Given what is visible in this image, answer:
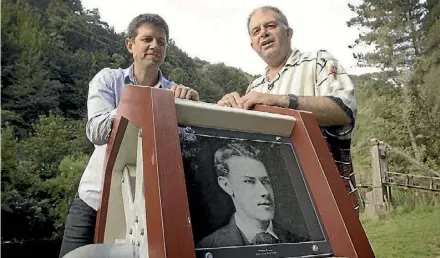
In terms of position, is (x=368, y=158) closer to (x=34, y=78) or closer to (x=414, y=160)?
(x=414, y=160)

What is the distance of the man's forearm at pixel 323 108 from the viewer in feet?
2.10

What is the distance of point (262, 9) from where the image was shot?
2.62 feet

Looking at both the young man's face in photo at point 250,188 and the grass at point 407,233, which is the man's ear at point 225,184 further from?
the grass at point 407,233

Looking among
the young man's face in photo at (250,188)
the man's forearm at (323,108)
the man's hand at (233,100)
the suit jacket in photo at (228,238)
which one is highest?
the man's hand at (233,100)

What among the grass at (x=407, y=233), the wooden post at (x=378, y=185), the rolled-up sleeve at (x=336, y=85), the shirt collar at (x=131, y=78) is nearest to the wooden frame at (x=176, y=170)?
the rolled-up sleeve at (x=336, y=85)

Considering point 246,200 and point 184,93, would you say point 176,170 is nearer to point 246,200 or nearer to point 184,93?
point 246,200

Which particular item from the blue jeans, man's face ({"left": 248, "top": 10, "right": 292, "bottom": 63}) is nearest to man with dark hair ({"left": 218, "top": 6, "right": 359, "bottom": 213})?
man's face ({"left": 248, "top": 10, "right": 292, "bottom": 63})

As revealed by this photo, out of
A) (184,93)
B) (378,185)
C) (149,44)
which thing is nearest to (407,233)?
(378,185)

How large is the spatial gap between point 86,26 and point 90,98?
44.7 ft

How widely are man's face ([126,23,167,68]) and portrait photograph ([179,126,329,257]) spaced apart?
0.36 metres

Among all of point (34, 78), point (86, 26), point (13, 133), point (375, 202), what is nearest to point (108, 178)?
point (375, 202)

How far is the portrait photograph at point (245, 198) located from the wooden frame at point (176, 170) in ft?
Result: 0.06

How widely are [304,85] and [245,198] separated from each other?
340 millimetres

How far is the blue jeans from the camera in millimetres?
773
